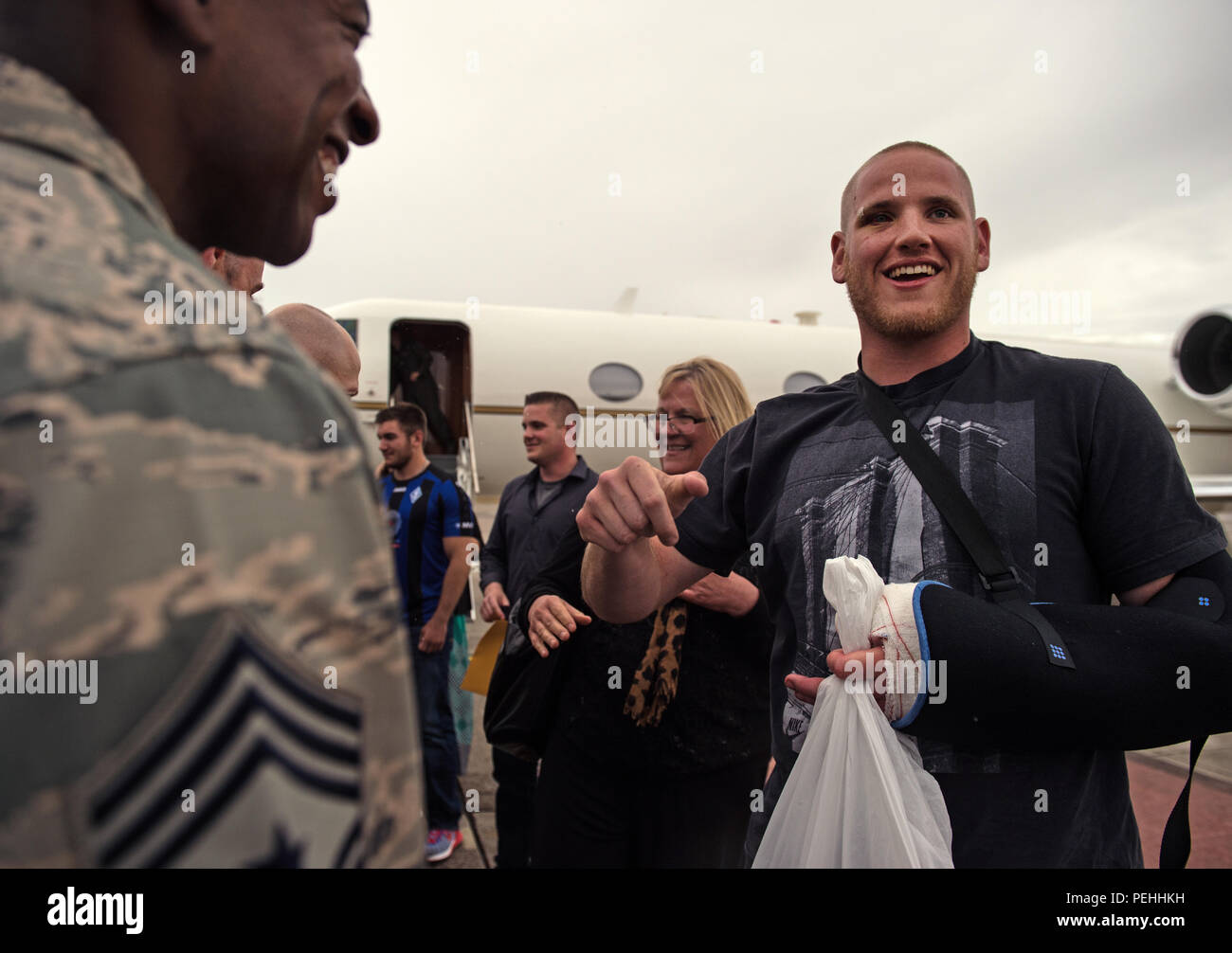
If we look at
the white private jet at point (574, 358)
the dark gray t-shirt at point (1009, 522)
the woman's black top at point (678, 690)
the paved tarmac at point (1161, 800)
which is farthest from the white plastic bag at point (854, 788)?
the white private jet at point (574, 358)

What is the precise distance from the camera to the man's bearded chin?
5.12 feet

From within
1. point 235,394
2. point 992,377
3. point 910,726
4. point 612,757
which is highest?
point 992,377

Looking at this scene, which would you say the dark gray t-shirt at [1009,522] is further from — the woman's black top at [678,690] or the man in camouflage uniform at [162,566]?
the man in camouflage uniform at [162,566]

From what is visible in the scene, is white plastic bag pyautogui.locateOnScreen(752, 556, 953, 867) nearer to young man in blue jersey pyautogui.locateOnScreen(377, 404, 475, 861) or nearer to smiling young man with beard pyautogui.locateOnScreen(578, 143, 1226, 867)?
smiling young man with beard pyautogui.locateOnScreen(578, 143, 1226, 867)

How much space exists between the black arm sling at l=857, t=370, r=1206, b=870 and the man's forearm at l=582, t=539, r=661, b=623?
1.87 ft

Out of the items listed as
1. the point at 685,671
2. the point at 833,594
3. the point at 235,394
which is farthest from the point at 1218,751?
the point at 235,394

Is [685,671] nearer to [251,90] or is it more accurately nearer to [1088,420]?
[1088,420]

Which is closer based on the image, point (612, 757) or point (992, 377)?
point (992, 377)

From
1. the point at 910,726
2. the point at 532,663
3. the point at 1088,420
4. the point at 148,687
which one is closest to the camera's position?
the point at 148,687

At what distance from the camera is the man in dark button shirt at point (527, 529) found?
3365mm

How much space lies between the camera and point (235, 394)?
45 cm

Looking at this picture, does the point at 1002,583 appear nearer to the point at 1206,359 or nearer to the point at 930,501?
the point at 930,501

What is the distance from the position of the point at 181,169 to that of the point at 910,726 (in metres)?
1.23

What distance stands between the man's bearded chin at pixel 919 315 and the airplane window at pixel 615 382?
9693 millimetres
